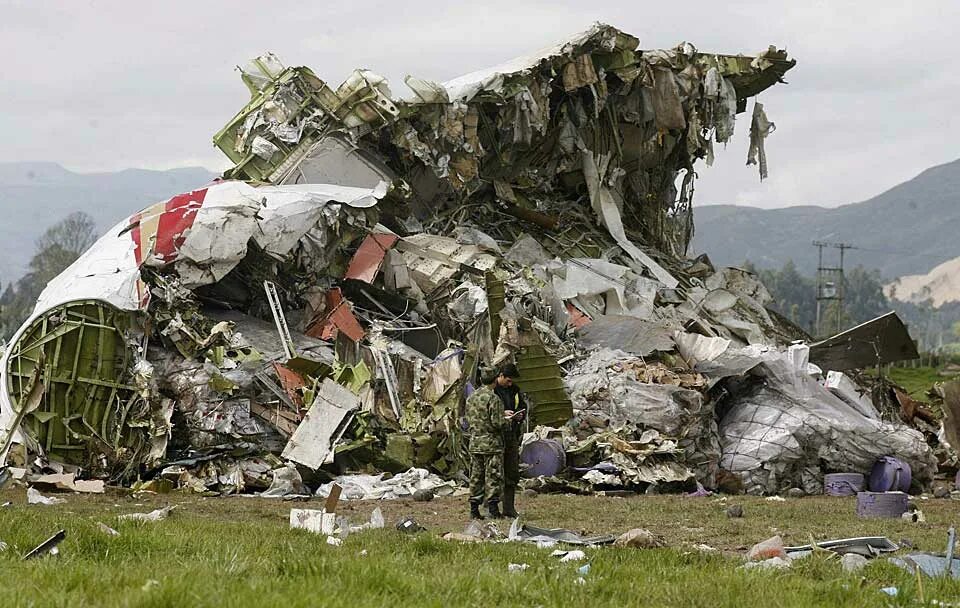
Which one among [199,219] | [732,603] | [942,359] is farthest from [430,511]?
[942,359]

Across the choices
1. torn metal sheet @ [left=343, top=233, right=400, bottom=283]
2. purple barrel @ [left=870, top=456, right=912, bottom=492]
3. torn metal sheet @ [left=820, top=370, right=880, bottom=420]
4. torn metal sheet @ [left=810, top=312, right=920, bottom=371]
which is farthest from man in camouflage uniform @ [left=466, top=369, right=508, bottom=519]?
torn metal sheet @ [left=810, top=312, right=920, bottom=371]

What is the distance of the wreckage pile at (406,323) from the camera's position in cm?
1528

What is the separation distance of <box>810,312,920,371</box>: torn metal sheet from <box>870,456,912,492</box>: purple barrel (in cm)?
404

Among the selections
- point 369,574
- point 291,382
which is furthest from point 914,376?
point 369,574

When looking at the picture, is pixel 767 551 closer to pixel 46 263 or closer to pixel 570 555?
pixel 570 555

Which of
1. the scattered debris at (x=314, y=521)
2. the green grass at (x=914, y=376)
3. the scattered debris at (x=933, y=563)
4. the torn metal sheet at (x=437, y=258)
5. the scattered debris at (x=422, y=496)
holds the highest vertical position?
the torn metal sheet at (x=437, y=258)

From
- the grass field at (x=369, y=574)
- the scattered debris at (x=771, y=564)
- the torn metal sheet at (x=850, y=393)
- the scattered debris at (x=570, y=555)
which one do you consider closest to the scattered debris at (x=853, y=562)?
the grass field at (x=369, y=574)

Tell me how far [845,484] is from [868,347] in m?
5.14

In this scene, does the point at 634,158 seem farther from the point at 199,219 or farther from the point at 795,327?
the point at 199,219

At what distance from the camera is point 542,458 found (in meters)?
15.4

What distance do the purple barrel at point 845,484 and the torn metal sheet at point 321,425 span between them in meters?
6.06

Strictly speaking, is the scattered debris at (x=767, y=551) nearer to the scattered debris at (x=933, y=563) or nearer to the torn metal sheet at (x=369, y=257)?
the scattered debris at (x=933, y=563)

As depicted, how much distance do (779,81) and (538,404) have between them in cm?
1223

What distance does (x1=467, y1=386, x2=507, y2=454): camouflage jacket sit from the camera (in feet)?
34.5
